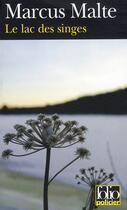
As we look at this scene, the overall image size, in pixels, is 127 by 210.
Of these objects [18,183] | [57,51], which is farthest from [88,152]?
[57,51]

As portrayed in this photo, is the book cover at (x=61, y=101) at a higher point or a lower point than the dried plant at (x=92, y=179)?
higher

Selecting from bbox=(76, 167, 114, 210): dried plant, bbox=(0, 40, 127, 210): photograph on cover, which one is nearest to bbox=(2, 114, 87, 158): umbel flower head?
bbox=(0, 40, 127, 210): photograph on cover

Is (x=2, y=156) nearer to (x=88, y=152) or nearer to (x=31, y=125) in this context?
(x=31, y=125)

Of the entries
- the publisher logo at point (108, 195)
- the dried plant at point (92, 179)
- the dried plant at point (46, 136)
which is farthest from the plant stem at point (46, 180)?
the publisher logo at point (108, 195)

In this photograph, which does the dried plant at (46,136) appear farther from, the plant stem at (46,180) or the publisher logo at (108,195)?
the publisher logo at (108,195)

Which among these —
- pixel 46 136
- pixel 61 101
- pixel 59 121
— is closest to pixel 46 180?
pixel 46 136

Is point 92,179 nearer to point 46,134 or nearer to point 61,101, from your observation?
point 46,134

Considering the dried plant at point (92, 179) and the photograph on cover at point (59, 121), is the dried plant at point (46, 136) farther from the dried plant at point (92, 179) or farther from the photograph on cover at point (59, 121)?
the dried plant at point (92, 179)

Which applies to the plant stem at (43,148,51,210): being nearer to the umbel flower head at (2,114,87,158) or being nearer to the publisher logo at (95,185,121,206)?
the umbel flower head at (2,114,87,158)
